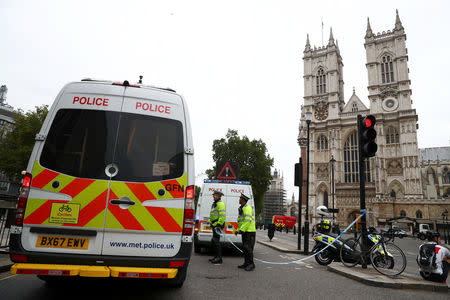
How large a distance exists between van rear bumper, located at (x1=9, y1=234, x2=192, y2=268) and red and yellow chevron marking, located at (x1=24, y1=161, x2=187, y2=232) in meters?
0.29

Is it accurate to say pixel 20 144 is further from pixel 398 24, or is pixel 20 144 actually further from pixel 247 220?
pixel 398 24

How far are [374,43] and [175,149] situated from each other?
186 ft

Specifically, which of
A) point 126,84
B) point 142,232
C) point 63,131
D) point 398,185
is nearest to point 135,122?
point 126,84

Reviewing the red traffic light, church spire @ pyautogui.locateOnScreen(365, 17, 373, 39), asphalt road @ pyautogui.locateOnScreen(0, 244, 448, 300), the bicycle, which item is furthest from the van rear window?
church spire @ pyautogui.locateOnScreen(365, 17, 373, 39)

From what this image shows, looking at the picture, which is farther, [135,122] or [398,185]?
[398,185]

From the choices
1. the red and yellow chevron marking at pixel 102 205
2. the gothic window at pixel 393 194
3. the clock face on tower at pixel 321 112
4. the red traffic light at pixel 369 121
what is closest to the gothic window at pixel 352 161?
the gothic window at pixel 393 194

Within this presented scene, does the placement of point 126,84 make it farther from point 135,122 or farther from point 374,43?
point 374,43

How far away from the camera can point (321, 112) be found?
174ft

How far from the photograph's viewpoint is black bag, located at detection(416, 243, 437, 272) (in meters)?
5.21

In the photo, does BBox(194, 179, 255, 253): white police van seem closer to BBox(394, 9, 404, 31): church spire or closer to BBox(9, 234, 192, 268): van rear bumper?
BBox(9, 234, 192, 268): van rear bumper

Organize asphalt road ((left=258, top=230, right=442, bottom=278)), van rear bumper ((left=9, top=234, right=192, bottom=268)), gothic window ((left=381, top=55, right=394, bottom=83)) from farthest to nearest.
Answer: gothic window ((left=381, top=55, right=394, bottom=83)) < asphalt road ((left=258, top=230, right=442, bottom=278)) < van rear bumper ((left=9, top=234, right=192, bottom=268))

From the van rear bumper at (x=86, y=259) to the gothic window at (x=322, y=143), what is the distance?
51.6 m

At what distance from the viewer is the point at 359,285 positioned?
5145mm

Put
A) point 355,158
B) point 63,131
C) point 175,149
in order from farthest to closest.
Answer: point 355,158
point 175,149
point 63,131
